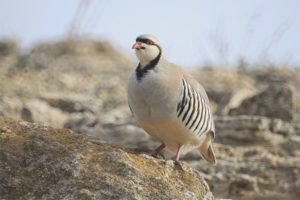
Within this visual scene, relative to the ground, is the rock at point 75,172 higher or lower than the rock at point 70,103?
higher

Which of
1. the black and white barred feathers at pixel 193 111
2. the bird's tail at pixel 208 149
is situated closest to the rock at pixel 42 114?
the bird's tail at pixel 208 149

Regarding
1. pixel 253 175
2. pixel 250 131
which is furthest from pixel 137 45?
pixel 250 131

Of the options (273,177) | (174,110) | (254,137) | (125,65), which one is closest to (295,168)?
(273,177)

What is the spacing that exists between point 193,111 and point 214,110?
4361mm

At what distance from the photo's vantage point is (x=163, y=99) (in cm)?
339

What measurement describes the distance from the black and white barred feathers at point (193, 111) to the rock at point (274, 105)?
10.4 ft

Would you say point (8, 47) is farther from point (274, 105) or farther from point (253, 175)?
point (253, 175)

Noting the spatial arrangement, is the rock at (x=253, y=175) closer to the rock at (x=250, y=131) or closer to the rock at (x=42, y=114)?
the rock at (x=250, y=131)

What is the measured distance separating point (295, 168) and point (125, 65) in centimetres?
739

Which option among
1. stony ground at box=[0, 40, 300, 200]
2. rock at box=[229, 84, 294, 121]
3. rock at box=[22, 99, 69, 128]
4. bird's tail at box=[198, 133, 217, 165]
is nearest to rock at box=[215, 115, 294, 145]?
stony ground at box=[0, 40, 300, 200]

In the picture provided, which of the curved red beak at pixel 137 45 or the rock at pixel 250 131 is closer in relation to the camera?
the curved red beak at pixel 137 45

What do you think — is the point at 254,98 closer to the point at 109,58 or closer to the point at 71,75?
the point at 71,75

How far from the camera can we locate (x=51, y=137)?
283 cm

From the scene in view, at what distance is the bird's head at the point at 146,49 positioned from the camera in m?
3.53
